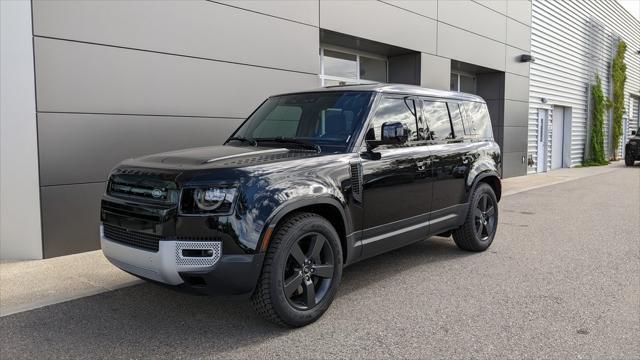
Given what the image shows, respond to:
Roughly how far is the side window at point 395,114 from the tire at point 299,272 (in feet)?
3.79

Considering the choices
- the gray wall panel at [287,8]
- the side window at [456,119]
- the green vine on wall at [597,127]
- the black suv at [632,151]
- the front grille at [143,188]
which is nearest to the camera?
the front grille at [143,188]

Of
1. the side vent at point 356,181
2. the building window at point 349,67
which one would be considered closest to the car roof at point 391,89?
the side vent at point 356,181

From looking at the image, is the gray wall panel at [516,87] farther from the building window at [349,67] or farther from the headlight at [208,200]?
the headlight at [208,200]

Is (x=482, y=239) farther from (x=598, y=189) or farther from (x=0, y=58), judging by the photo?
(x=598, y=189)

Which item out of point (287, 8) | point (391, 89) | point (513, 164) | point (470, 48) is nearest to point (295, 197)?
point (391, 89)

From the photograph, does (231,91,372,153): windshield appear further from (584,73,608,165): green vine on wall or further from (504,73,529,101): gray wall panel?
(584,73,608,165): green vine on wall

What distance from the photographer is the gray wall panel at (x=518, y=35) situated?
16.3m

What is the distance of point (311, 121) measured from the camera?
4.79 metres

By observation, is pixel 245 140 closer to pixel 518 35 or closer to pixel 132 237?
pixel 132 237

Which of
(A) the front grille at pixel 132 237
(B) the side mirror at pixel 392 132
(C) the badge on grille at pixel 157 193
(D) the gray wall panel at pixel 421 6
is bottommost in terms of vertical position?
(A) the front grille at pixel 132 237

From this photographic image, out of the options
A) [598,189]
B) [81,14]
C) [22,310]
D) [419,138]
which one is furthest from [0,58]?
[598,189]

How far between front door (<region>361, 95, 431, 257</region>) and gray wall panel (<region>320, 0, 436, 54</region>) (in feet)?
17.5

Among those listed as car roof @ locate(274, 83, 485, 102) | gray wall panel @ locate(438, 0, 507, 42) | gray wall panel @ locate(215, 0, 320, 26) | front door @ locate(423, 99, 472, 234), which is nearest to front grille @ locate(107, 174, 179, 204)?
car roof @ locate(274, 83, 485, 102)

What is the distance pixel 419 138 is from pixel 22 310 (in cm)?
391
